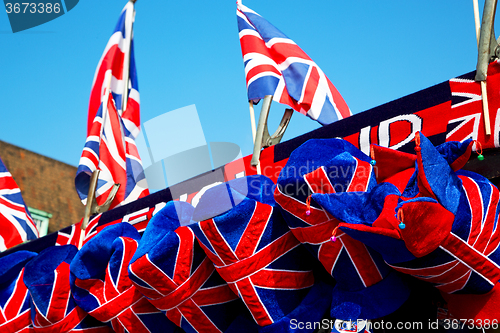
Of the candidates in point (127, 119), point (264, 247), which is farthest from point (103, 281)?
point (127, 119)

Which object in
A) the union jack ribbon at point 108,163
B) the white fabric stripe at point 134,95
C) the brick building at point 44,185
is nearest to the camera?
the union jack ribbon at point 108,163

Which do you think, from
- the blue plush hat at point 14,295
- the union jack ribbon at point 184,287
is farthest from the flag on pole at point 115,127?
the union jack ribbon at point 184,287

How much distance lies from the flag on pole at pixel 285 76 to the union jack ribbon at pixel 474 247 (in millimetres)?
1809

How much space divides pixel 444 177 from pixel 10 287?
306cm

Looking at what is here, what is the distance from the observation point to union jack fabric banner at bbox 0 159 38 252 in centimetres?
462

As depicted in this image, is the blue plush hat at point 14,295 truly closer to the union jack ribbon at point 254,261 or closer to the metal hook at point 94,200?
the metal hook at point 94,200

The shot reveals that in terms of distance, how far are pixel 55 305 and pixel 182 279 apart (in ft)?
3.33

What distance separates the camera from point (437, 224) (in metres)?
1.95

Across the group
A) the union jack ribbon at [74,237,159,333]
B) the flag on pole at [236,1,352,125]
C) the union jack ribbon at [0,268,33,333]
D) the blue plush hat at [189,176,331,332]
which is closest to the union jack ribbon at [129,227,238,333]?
the blue plush hat at [189,176,331,332]

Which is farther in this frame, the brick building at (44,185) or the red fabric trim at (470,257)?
the brick building at (44,185)

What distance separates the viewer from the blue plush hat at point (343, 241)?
2.25 m

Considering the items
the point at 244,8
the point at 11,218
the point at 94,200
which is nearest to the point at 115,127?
the point at 94,200

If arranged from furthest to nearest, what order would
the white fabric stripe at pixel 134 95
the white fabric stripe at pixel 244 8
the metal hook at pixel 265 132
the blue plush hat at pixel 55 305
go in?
the white fabric stripe at pixel 134 95
the white fabric stripe at pixel 244 8
the metal hook at pixel 265 132
the blue plush hat at pixel 55 305

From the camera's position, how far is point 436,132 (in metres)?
2.53
